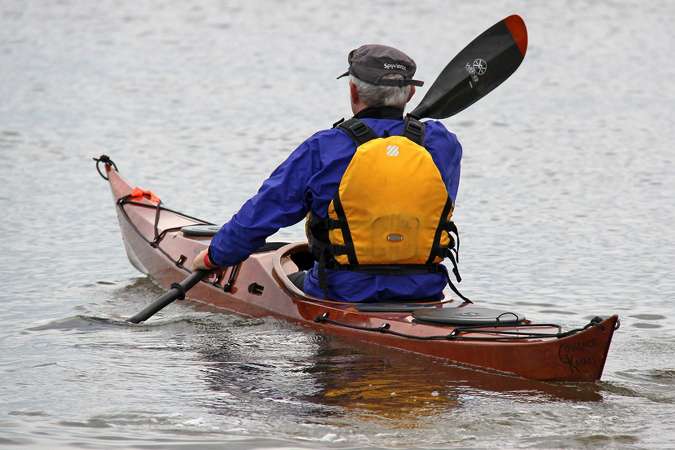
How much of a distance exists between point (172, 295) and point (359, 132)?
1507 mm

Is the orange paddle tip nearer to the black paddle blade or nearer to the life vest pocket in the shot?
the black paddle blade

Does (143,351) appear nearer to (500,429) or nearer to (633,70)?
(500,429)

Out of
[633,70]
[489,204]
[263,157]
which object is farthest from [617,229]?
[633,70]

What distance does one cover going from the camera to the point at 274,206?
22.0 ft

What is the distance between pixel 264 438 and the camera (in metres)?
5.71

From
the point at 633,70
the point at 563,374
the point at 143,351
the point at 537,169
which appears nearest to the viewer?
the point at 563,374

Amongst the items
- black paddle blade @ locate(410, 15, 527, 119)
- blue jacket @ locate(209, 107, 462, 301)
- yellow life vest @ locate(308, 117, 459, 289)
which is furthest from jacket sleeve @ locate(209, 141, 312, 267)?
black paddle blade @ locate(410, 15, 527, 119)

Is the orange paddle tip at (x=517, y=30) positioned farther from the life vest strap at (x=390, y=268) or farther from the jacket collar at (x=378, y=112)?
the life vest strap at (x=390, y=268)

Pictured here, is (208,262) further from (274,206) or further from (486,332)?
(486,332)

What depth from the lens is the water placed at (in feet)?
19.7

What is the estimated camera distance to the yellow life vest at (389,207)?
21.6 feet

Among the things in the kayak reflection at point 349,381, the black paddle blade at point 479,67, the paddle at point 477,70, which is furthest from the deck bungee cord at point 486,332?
the black paddle blade at point 479,67

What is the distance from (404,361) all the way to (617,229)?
4.38 m

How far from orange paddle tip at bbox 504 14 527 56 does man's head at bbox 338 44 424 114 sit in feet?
5.52
